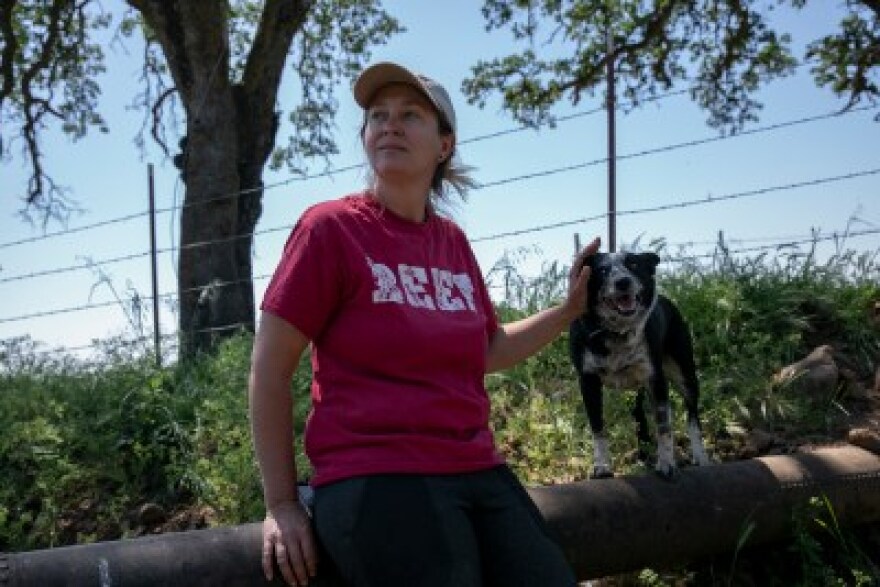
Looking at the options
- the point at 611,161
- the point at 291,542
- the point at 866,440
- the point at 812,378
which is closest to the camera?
the point at 291,542

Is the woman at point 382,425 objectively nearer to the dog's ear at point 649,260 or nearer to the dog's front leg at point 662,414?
the dog's ear at point 649,260

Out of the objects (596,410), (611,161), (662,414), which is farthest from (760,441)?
(611,161)

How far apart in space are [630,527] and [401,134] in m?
1.42

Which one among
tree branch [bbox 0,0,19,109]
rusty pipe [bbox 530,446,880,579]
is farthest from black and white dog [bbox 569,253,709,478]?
tree branch [bbox 0,0,19,109]

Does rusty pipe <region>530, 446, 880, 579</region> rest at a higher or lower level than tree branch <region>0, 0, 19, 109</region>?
lower

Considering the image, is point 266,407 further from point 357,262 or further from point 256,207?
point 256,207

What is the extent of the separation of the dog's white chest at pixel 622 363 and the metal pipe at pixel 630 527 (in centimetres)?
36

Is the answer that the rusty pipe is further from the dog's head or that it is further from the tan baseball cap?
the tan baseball cap

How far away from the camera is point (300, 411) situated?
4.81 m

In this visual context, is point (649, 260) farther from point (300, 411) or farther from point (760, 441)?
point (300, 411)

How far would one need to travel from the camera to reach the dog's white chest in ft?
10.7

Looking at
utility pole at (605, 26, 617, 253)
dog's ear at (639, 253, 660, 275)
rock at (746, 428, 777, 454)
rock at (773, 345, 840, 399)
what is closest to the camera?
dog's ear at (639, 253, 660, 275)

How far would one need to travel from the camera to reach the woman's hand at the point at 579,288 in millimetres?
3021

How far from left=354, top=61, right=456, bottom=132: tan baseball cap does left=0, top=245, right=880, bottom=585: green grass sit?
2.03 metres
